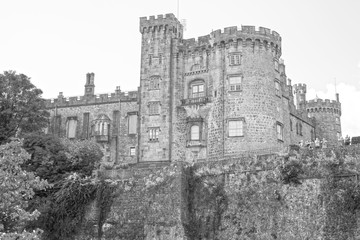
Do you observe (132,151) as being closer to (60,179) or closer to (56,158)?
(56,158)

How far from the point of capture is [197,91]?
55.3m

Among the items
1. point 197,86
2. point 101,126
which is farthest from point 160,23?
point 101,126

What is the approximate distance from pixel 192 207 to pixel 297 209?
6.49 m

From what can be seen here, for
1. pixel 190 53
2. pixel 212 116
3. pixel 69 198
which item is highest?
pixel 190 53

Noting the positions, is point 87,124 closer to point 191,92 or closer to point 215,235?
point 191,92

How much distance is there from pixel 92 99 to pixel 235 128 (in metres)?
23.4

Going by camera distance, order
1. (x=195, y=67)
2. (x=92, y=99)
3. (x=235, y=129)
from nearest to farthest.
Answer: (x=235, y=129), (x=195, y=67), (x=92, y=99)

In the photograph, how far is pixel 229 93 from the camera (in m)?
52.7

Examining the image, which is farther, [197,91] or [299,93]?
[299,93]

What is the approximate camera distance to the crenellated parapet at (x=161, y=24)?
5756cm

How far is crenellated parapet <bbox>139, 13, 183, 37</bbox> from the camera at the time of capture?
5756cm

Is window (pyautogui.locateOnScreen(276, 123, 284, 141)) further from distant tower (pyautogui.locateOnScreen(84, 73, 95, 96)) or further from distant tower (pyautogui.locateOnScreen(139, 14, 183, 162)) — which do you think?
distant tower (pyautogui.locateOnScreen(84, 73, 95, 96))

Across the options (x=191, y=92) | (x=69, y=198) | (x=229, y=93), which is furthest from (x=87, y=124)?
(x=69, y=198)

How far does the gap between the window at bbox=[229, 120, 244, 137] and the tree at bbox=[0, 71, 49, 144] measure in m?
19.3
